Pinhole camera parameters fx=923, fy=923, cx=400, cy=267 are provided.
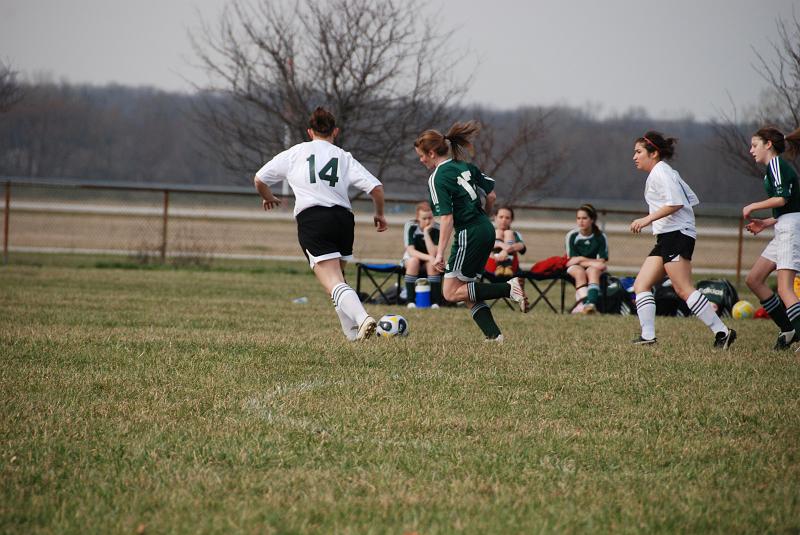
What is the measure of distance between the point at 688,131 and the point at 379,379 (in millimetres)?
66554

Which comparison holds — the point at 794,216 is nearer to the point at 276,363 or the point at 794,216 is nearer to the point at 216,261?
the point at 276,363

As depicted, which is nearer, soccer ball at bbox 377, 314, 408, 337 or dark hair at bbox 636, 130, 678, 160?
dark hair at bbox 636, 130, 678, 160

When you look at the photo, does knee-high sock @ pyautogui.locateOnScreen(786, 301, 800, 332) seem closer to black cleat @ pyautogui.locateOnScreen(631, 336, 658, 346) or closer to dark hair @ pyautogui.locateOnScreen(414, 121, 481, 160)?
black cleat @ pyautogui.locateOnScreen(631, 336, 658, 346)

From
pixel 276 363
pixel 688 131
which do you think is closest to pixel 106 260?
pixel 276 363

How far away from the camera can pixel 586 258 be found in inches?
543

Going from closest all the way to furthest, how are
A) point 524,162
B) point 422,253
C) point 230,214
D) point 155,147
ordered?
point 422,253 < point 524,162 < point 230,214 < point 155,147

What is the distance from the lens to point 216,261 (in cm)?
2267

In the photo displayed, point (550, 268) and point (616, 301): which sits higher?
point (550, 268)

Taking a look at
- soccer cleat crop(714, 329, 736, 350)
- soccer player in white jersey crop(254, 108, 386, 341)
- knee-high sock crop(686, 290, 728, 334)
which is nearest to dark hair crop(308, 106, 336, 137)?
soccer player in white jersey crop(254, 108, 386, 341)

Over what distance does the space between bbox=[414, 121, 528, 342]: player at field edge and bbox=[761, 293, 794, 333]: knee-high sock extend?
280 cm

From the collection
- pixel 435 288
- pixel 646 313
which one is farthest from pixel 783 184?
pixel 435 288

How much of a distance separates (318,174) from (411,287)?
20.2ft

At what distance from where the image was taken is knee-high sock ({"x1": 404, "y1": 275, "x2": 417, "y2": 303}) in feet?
45.8

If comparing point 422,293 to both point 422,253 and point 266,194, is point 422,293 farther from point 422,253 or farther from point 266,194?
point 266,194
